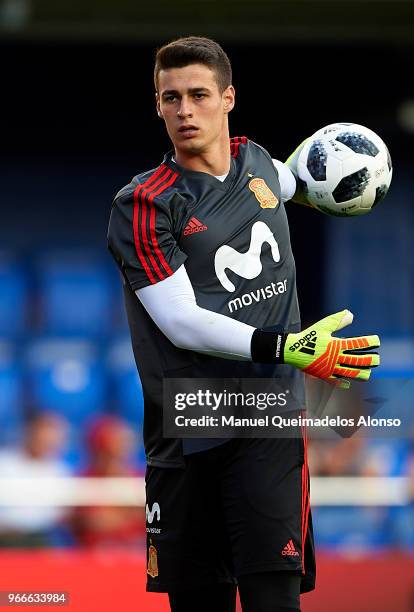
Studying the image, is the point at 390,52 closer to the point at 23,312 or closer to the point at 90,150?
the point at 90,150

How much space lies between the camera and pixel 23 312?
35.4ft

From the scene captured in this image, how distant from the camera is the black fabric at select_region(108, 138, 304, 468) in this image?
3229mm

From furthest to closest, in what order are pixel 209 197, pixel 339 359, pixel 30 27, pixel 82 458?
1. pixel 30 27
2. pixel 82 458
3. pixel 209 197
4. pixel 339 359

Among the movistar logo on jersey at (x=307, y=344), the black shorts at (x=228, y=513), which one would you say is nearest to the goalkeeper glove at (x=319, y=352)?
the movistar logo on jersey at (x=307, y=344)

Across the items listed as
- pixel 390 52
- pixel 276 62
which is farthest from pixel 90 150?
pixel 390 52

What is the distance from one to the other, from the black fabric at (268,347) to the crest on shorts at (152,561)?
0.63 meters

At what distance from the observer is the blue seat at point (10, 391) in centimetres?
1042

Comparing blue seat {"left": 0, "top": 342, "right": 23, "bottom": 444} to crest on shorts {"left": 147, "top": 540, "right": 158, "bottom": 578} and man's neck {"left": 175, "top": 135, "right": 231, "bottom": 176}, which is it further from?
man's neck {"left": 175, "top": 135, "right": 231, "bottom": 176}

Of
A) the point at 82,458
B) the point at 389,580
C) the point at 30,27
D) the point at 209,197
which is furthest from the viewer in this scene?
the point at 30,27

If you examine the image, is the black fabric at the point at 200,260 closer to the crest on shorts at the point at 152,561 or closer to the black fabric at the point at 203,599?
the crest on shorts at the point at 152,561

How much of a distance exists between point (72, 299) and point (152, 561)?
25.0 feet

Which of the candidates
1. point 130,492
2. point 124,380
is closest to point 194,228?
point 130,492

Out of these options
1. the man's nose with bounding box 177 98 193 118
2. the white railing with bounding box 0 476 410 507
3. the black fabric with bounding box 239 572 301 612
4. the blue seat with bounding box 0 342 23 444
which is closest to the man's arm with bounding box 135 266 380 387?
the man's nose with bounding box 177 98 193 118

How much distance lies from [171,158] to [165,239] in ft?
1.06
